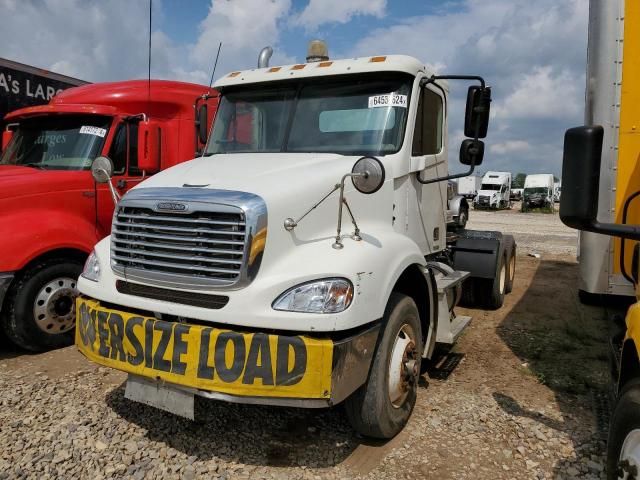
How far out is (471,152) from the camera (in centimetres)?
393

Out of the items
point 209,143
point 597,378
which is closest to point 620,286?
point 597,378

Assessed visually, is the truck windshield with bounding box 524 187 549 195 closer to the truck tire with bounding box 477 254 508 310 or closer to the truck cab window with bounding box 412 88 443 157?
the truck tire with bounding box 477 254 508 310

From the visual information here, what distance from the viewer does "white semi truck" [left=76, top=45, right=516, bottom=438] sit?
2764mm

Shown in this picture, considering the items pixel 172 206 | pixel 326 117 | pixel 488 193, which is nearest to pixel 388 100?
pixel 326 117

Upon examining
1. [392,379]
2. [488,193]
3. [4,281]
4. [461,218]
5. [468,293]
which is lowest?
[468,293]

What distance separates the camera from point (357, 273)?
2857 mm

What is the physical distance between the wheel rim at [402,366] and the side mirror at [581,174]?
5.30ft

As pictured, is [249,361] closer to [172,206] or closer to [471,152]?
[172,206]

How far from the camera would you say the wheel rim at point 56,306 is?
492cm

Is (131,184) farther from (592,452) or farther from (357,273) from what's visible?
(592,452)

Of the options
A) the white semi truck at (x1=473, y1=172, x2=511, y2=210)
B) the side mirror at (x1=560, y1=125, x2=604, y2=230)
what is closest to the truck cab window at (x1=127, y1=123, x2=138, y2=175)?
the side mirror at (x1=560, y1=125, x2=604, y2=230)

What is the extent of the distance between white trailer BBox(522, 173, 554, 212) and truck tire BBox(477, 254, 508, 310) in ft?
126

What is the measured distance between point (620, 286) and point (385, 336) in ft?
6.76

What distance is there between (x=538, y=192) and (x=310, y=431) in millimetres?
44337
